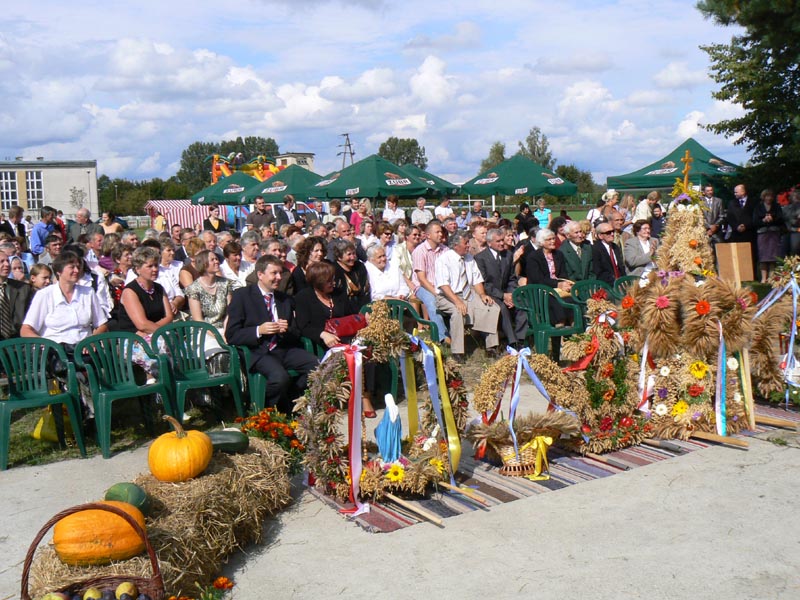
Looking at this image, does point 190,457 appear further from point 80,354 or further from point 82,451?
point 80,354

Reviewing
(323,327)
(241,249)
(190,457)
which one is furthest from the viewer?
(241,249)

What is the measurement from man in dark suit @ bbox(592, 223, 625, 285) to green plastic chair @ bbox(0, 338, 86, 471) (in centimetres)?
635

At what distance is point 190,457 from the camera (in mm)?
4418

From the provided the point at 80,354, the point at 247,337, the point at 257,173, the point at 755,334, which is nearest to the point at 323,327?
the point at 247,337

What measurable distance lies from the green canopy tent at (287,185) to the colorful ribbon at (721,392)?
46.8 feet

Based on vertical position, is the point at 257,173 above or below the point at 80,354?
above

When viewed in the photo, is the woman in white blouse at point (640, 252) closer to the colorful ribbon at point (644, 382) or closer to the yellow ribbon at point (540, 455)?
the colorful ribbon at point (644, 382)

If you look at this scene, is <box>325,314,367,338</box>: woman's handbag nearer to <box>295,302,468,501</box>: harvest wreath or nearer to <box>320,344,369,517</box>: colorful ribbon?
<box>295,302,468,501</box>: harvest wreath

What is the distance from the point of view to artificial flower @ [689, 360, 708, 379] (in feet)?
20.6

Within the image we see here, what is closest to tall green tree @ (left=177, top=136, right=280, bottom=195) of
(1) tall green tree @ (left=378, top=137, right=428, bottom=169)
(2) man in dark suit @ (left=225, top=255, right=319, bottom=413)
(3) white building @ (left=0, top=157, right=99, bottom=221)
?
(1) tall green tree @ (left=378, top=137, right=428, bottom=169)

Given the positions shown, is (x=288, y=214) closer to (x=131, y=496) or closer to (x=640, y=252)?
(x=640, y=252)

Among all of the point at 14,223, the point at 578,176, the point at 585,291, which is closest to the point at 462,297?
the point at 585,291

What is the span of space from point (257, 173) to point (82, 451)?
2987 cm

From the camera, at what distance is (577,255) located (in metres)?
9.85
